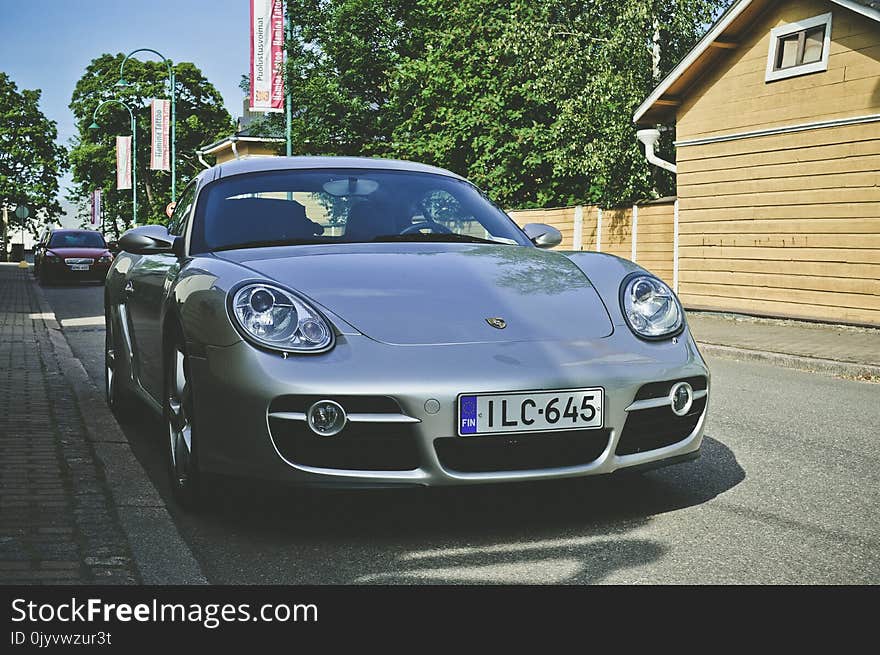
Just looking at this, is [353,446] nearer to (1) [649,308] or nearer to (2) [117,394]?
(1) [649,308]

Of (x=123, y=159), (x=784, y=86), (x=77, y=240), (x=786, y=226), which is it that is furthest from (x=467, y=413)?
(x=123, y=159)

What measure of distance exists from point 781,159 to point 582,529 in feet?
46.6

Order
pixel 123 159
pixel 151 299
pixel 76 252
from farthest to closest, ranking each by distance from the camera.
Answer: pixel 123 159
pixel 76 252
pixel 151 299

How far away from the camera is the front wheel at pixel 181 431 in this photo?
421cm

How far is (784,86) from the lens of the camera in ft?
56.1

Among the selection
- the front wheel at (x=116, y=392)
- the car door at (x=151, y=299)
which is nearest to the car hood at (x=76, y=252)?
the front wheel at (x=116, y=392)

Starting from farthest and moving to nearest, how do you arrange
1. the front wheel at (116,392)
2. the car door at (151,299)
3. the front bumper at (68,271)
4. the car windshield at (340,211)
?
the front bumper at (68,271), the front wheel at (116,392), the car door at (151,299), the car windshield at (340,211)

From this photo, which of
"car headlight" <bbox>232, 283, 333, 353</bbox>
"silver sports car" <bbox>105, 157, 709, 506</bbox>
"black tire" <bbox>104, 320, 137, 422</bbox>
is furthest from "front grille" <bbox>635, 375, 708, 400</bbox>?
"black tire" <bbox>104, 320, 137, 422</bbox>

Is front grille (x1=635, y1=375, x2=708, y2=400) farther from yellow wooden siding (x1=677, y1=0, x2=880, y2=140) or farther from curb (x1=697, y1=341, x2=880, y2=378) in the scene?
yellow wooden siding (x1=677, y1=0, x2=880, y2=140)

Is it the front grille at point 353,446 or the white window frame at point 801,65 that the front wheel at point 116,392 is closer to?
the front grille at point 353,446

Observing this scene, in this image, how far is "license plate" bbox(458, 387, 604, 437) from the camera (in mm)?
3736

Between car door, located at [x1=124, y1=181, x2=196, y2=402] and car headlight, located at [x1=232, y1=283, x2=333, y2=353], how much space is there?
0.92 m

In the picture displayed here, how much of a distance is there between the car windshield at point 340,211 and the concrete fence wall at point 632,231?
592 inches
